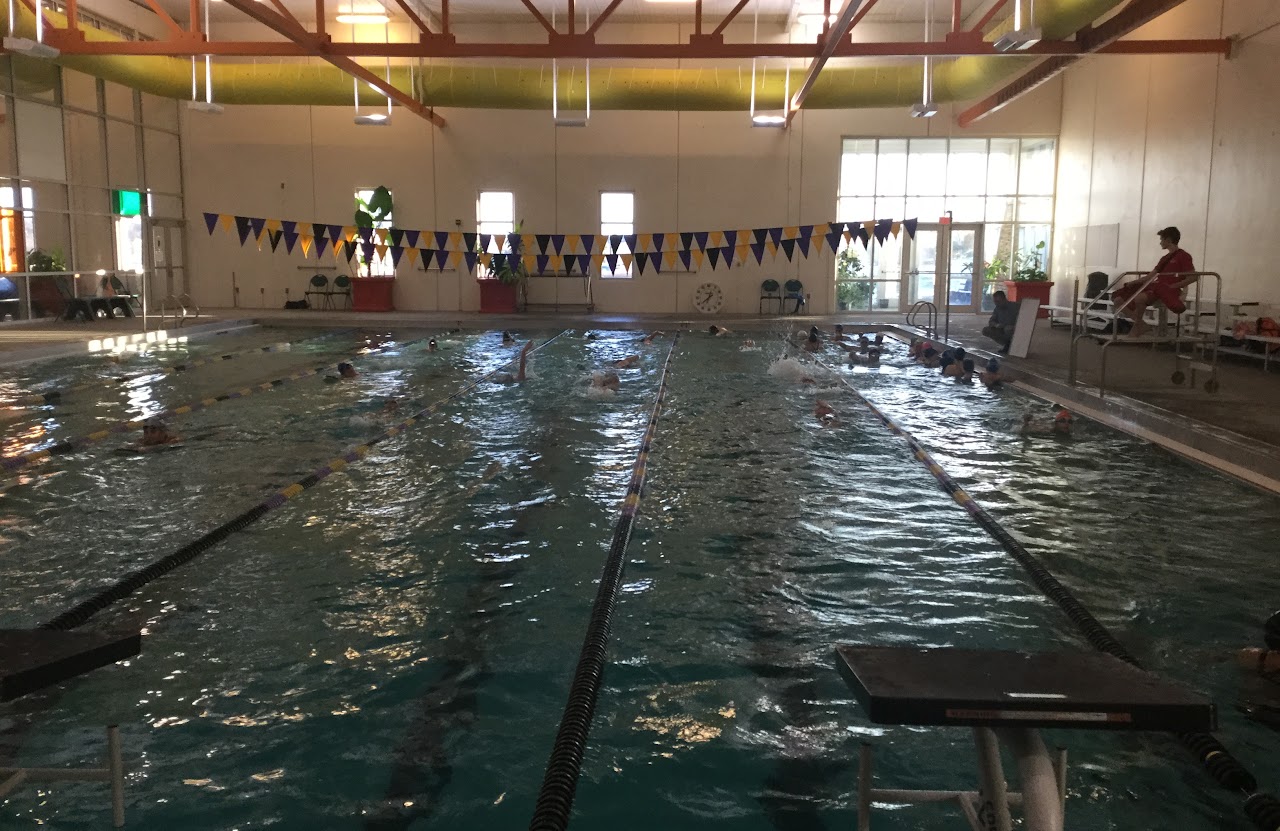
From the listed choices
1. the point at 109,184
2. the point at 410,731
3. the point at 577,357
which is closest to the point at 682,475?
the point at 410,731

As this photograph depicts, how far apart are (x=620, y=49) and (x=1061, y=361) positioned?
20.8 feet

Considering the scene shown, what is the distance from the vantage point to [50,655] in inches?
87.5

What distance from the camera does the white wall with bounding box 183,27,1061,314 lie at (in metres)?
20.3

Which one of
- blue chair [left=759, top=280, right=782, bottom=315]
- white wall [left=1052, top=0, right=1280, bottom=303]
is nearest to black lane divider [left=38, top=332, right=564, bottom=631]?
white wall [left=1052, top=0, right=1280, bottom=303]

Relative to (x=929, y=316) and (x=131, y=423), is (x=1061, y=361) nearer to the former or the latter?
(x=929, y=316)

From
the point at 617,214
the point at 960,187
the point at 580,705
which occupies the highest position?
the point at 960,187

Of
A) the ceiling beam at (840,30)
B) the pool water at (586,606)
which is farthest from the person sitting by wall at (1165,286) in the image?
the ceiling beam at (840,30)

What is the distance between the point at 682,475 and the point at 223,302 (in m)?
17.6

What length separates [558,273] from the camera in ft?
67.5

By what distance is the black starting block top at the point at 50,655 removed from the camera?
2098 mm

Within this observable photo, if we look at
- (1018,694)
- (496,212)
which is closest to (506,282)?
(496,212)

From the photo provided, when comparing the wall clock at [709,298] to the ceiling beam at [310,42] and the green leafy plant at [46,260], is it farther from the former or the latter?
the green leafy plant at [46,260]

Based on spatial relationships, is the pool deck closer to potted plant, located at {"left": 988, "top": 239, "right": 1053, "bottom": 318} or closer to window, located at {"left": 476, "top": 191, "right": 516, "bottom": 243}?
potted plant, located at {"left": 988, "top": 239, "right": 1053, "bottom": 318}

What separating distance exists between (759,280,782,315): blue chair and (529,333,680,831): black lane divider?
15476mm
